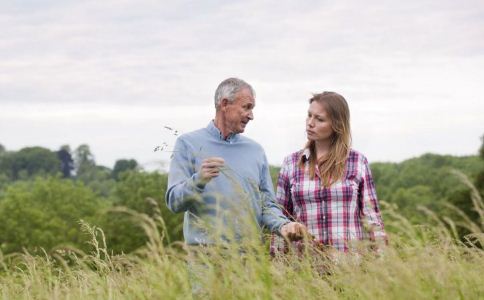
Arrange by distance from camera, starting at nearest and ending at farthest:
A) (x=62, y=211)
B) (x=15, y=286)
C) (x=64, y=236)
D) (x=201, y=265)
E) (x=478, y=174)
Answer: (x=201, y=265) < (x=15, y=286) < (x=478, y=174) < (x=64, y=236) < (x=62, y=211)

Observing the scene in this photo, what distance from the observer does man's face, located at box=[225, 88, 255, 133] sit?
21.0ft

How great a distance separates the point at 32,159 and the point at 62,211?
124420 millimetres

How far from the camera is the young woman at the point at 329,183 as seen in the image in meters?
6.53

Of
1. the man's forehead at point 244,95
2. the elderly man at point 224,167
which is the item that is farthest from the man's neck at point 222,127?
the man's forehead at point 244,95

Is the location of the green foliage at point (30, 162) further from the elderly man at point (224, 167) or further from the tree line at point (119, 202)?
the elderly man at point (224, 167)

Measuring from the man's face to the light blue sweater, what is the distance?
191 millimetres

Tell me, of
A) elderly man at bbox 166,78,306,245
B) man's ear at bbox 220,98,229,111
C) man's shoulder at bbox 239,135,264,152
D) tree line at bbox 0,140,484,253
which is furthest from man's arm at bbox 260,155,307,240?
tree line at bbox 0,140,484,253

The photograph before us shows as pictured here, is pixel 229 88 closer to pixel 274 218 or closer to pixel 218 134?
pixel 218 134

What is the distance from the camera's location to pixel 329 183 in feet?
21.5

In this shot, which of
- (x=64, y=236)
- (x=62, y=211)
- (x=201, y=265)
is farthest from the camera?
(x=62, y=211)

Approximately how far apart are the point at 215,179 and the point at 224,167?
1.72 ft

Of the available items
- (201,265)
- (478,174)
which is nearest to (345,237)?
(201,265)

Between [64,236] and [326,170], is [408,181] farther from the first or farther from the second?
[326,170]

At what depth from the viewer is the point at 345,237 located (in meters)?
6.53
